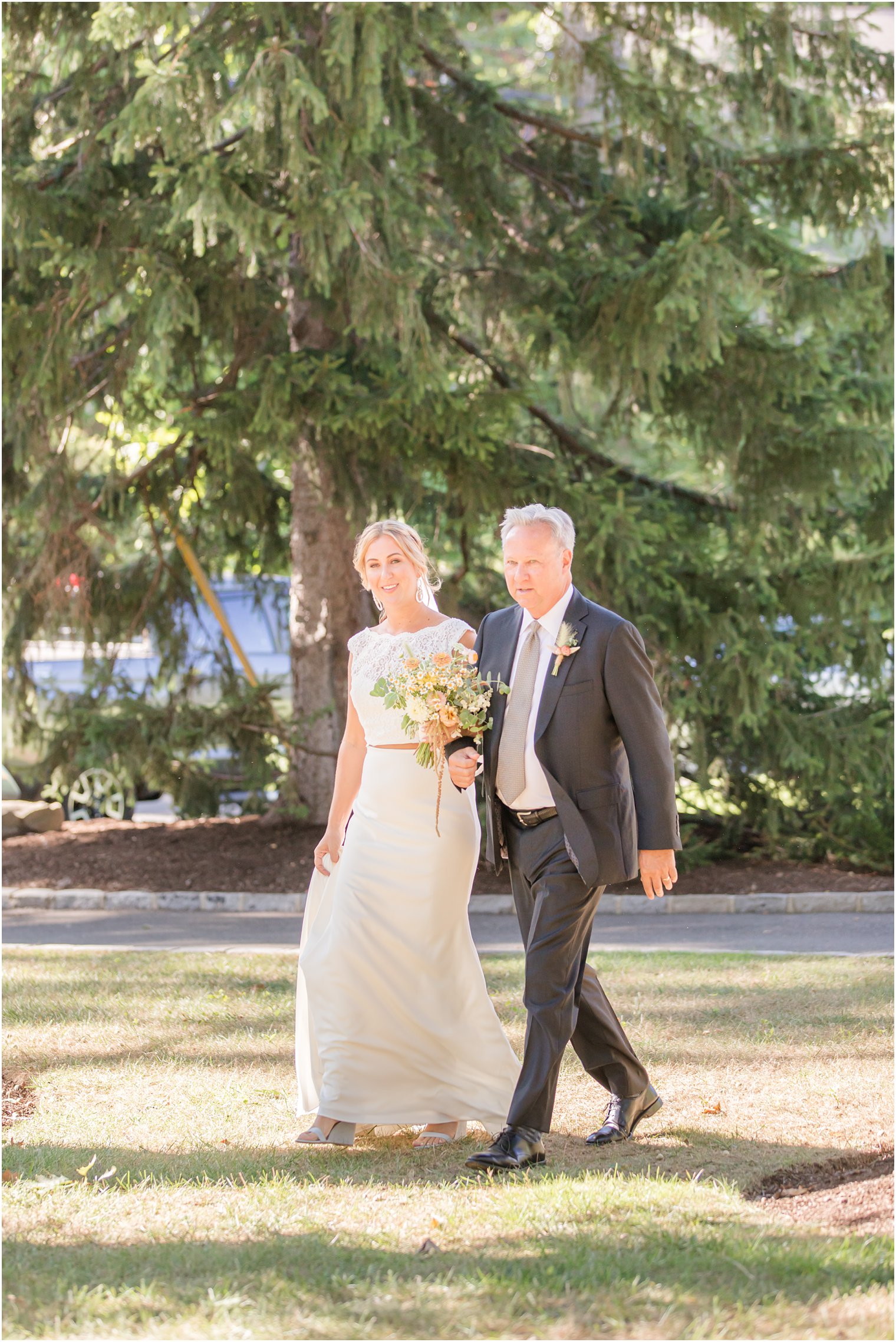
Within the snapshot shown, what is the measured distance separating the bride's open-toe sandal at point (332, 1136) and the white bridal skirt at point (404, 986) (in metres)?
0.04

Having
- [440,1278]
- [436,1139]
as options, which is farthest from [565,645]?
[440,1278]

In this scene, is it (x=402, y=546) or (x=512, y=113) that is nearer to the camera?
(x=402, y=546)

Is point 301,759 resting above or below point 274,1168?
above

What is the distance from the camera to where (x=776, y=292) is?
1083cm

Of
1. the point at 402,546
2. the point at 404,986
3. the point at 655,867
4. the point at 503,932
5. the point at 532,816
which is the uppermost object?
the point at 402,546

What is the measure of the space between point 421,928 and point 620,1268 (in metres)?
1.80

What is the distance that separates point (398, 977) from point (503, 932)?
5201 mm

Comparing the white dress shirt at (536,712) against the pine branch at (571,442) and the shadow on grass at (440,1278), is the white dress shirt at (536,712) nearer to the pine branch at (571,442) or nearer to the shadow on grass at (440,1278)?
the shadow on grass at (440,1278)

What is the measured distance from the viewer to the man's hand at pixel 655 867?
4543mm

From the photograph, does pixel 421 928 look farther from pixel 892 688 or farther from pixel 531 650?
pixel 892 688

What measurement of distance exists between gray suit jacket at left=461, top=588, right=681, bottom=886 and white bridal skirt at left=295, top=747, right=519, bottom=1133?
65cm

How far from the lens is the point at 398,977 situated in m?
5.02

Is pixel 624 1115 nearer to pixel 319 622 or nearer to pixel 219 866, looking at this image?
pixel 219 866

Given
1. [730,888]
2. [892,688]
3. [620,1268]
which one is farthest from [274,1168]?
[892,688]
